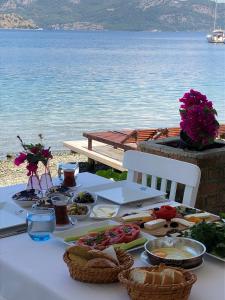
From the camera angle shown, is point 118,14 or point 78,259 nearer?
point 78,259

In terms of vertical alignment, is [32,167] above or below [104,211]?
above

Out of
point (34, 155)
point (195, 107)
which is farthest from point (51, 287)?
point (195, 107)

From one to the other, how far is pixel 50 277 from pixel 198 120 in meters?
2.43

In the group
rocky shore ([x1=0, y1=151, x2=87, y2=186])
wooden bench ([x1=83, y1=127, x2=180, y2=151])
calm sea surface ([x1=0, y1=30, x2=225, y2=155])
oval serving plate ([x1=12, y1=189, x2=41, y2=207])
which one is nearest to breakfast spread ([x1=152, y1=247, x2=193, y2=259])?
→ oval serving plate ([x1=12, y1=189, x2=41, y2=207])

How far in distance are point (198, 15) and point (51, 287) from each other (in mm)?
98580

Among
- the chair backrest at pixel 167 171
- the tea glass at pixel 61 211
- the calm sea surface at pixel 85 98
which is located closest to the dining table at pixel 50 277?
the tea glass at pixel 61 211

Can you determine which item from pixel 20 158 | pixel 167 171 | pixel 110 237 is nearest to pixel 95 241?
pixel 110 237

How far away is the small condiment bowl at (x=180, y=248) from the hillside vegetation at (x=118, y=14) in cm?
9180

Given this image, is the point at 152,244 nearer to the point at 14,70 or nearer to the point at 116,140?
the point at 116,140

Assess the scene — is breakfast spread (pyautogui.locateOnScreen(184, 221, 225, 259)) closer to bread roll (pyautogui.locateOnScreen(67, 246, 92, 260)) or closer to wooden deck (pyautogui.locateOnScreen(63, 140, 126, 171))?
bread roll (pyautogui.locateOnScreen(67, 246, 92, 260))

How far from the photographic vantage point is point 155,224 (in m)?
2.12

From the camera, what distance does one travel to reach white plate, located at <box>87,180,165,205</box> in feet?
8.21

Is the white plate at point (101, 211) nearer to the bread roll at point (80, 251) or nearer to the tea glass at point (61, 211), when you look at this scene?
the tea glass at point (61, 211)

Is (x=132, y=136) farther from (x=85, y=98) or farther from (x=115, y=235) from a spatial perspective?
(x=85, y=98)
